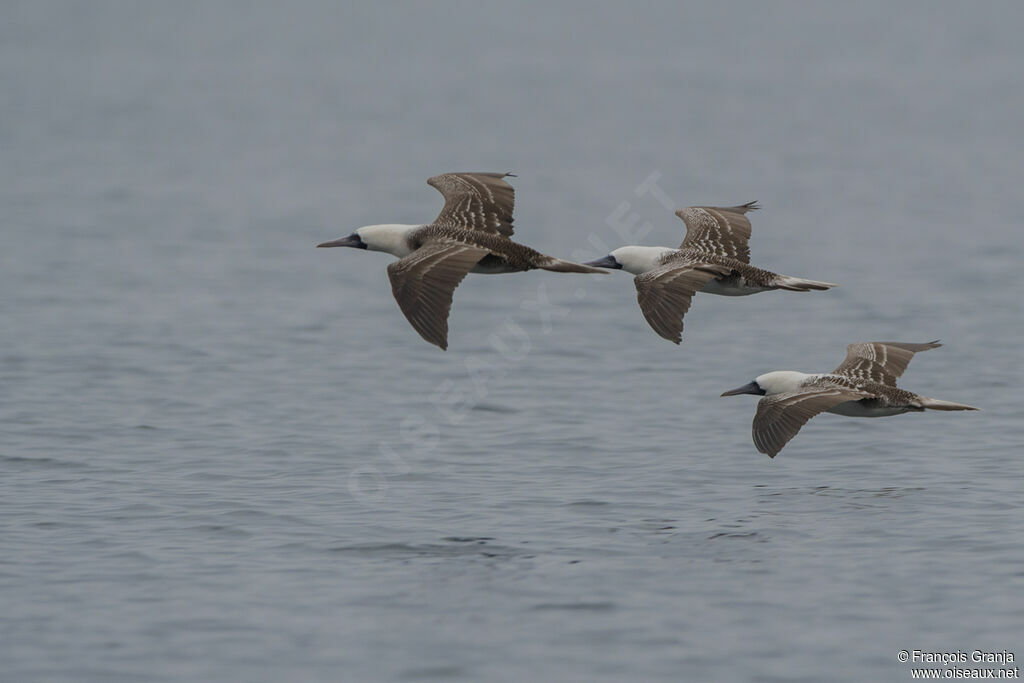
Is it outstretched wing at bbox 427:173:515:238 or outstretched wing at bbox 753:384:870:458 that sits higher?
outstretched wing at bbox 427:173:515:238

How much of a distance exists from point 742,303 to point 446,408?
1372cm

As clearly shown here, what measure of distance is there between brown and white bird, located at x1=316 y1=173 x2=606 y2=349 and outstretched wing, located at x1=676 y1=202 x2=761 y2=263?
7.44 feet

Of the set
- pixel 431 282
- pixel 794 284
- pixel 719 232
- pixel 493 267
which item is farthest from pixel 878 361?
pixel 431 282

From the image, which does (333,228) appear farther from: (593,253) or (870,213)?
(870,213)

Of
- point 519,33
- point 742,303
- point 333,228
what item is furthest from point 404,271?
point 519,33

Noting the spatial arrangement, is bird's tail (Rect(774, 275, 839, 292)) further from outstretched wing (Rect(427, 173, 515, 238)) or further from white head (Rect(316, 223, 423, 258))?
white head (Rect(316, 223, 423, 258))

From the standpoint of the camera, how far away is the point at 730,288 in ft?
67.2

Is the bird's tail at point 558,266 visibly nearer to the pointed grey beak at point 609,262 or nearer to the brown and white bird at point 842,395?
the pointed grey beak at point 609,262

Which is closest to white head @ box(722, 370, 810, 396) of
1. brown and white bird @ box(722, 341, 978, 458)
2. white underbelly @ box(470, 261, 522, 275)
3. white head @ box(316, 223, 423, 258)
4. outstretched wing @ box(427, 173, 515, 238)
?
brown and white bird @ box(722, 341, 978, 458)

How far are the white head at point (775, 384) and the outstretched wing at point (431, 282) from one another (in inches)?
176

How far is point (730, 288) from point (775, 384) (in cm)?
225

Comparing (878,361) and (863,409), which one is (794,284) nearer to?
(863,409)

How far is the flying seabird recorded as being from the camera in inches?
749

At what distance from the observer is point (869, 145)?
269ft
